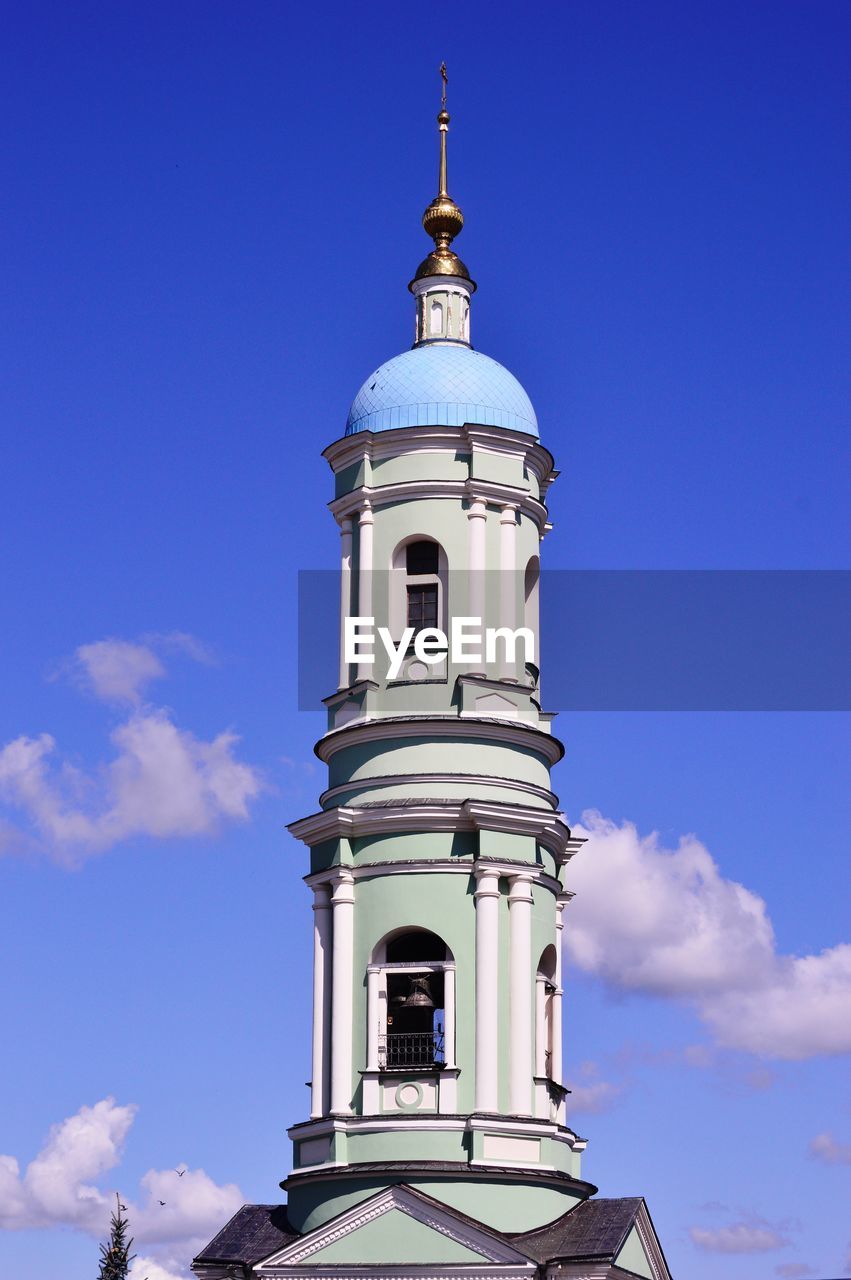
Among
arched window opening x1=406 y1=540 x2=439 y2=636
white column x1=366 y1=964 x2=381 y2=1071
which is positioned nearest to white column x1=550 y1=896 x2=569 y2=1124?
white column x1=366 y1=964 x2=381 y2=1071

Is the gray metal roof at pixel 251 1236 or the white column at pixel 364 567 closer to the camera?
the gray metal roof at pixel 251 1236

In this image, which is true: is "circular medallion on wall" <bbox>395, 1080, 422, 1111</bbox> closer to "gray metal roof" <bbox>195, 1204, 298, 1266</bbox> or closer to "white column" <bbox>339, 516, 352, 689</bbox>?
"gray metal roof" <bbox>195, 1204, 298, 1266</bbox>

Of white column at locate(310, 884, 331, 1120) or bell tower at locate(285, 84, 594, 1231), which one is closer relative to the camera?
bell tower at locate(285, 84, 594, 1231)

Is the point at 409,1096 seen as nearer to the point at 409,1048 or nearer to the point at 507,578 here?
the point at 409,1048

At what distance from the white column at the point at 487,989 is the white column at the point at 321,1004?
7.71ft

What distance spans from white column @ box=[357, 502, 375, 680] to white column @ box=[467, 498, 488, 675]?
1591 mm

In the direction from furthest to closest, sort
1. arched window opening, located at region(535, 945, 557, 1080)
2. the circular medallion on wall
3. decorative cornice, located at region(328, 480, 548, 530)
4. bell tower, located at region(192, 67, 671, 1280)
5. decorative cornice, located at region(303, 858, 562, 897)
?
decorative cornice, located at region(328, 480, 548, 530) → arched window opening, located at region(535, 945, 557, 1080) → decorative cornice, located at region(303, 858, 562, 897) → the circular medallion on wall → bell tower, located at region(192, 67, 671, 1280)

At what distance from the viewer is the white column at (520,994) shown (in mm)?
34375


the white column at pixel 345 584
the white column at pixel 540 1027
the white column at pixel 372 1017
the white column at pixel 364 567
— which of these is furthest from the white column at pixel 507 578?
the white column at pixel 372 1017

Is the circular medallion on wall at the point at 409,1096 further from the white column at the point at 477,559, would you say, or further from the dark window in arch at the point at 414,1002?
the white column at the point at 477,559

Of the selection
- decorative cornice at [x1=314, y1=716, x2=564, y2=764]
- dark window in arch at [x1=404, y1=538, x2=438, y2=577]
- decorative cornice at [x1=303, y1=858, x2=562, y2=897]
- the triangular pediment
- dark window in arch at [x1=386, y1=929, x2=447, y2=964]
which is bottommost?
the triangular pediment

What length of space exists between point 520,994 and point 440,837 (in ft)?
8.34

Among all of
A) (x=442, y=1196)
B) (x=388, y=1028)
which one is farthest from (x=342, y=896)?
(x=442, y=1196)

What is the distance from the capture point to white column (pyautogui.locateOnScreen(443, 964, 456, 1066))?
3441cm
